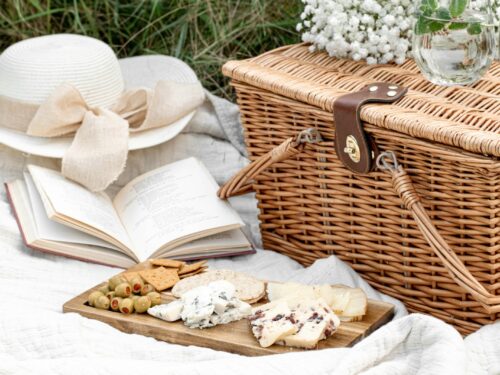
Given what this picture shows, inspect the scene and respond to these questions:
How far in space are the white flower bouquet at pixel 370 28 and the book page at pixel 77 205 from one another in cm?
51

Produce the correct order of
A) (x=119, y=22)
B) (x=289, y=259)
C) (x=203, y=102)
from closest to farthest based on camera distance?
(x=289, y=259) < (x=203, y=102) < (x=119, y=22)

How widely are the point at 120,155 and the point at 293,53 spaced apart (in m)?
0.39

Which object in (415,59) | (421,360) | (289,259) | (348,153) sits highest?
(415,59)

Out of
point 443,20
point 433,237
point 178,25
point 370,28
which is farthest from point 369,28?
point 178,25

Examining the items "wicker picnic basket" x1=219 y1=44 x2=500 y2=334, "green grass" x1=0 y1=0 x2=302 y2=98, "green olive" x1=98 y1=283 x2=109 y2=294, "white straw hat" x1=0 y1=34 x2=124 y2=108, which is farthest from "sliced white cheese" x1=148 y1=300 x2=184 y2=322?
"green grass" x1=0 y1=0 x2=302 y2=98

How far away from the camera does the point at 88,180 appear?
74.6 inches

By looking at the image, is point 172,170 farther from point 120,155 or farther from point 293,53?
point 293,53

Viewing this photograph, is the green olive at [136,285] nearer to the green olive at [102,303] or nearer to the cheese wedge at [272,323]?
the green olive at [102,303]

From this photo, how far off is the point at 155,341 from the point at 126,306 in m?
0.09

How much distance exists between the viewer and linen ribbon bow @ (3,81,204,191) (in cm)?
190

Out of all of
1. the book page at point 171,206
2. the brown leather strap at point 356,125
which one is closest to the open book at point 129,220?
the book page at point 171,206

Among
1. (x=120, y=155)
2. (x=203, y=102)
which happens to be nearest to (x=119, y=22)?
(x=203, y=102)

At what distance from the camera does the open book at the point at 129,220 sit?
1767mm

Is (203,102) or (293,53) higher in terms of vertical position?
(293,53)
